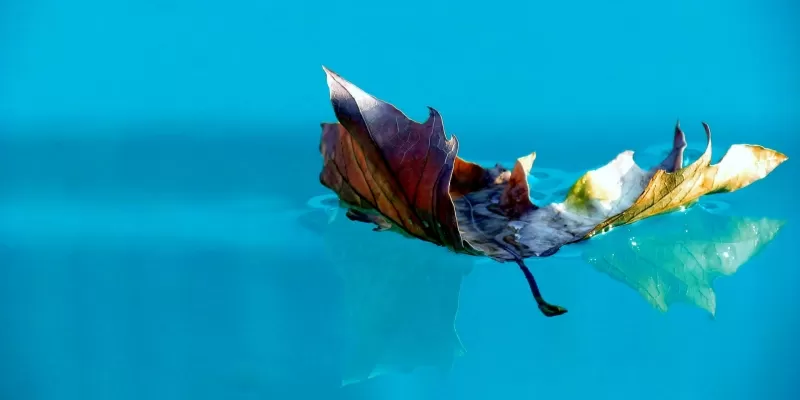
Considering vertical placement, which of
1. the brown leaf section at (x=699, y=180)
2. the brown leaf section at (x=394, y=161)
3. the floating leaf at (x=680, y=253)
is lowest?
the floating leaf at (x=680, y=253)

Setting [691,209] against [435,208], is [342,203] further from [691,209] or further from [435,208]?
[691,209]

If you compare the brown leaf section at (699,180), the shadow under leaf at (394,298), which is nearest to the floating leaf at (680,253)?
the brown leaf section at (699,180)

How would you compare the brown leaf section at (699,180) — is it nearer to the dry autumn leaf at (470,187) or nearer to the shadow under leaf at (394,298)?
the dry autumn leaf at (470,187)

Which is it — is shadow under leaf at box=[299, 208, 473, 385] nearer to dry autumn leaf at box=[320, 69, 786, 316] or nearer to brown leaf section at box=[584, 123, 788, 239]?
dry autumn leaf at box=[320, 69, 786, 316]

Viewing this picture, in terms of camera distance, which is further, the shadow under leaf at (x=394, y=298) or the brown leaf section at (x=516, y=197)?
the brown leaf section at (x=516, y=197)

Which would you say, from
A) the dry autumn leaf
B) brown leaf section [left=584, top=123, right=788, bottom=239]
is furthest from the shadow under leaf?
brown leaf section [left=584, top=123, right=788, bottom=239]

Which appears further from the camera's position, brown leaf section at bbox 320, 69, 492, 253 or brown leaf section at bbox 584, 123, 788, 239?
brown leaf section at bbox 584, 123, 788, 239

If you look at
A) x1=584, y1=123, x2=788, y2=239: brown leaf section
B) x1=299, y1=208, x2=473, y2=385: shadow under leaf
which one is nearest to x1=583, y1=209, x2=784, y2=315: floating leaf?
x1=584, y1=123, x2=788, y2=239: brown leaf section

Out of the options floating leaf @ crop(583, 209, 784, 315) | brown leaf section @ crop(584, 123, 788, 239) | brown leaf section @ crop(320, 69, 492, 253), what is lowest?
floating leaf @ crop(583, 209, 784, 315)

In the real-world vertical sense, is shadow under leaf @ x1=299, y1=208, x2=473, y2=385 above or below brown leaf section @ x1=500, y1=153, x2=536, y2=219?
below
